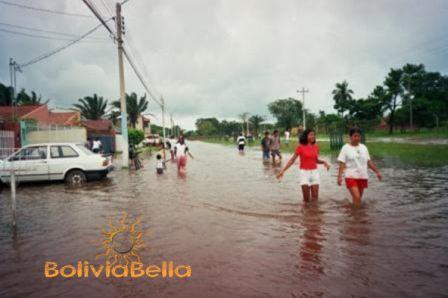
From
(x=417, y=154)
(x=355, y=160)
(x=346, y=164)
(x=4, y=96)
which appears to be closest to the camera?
(x=355, y=160)

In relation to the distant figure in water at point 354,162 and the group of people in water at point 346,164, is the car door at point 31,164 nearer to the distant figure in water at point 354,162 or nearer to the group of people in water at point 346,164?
the group of people in water at point 346,164

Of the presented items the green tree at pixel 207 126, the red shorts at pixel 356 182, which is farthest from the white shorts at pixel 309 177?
the green tree at pixel 207 126

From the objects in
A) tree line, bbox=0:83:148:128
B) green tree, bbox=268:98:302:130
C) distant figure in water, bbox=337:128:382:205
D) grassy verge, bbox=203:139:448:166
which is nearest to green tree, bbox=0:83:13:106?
tree line, bbox=0:83:148:128

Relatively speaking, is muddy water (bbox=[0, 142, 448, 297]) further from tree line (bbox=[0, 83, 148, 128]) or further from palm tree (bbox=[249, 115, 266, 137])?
palm tree (bbox=[249, 115, 266, 137])

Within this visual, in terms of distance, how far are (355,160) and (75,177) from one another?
10.1m

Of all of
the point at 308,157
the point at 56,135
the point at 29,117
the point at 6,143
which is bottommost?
the point at 308,157

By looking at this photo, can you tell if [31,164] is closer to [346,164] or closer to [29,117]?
[346,164]

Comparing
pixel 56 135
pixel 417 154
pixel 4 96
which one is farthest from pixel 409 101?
pixel 4 96

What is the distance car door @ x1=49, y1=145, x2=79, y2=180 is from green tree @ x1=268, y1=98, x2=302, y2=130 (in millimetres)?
90608

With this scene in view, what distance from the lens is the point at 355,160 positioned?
6.45 metres

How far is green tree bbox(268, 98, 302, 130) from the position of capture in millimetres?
102119

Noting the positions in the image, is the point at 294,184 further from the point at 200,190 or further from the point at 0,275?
the point at 0,275

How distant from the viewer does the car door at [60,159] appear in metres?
12.3

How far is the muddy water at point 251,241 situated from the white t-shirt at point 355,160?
0.75 meters
